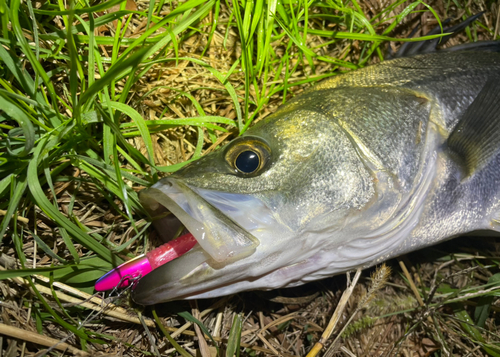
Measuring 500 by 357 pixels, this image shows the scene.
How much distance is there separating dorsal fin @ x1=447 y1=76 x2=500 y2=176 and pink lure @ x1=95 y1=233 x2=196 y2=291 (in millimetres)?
1340

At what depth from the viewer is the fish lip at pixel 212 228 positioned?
1.32 metres

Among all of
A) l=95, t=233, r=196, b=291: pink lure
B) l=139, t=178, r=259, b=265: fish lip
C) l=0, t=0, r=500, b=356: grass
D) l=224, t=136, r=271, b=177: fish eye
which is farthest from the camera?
l=0, t=0, r=500, b=356: grass

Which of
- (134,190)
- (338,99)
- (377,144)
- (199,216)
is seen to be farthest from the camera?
(134,190)

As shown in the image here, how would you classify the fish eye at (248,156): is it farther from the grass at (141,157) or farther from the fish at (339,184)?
the grass at (141,157)

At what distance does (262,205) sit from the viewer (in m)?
1.40

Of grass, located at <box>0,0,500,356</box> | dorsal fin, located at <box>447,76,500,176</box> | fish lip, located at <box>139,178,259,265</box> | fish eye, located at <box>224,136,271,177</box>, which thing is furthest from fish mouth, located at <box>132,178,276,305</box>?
dorsal fin, located at <box>447,76,500,176</box>

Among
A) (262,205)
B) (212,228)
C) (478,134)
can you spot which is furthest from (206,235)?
(478,134)

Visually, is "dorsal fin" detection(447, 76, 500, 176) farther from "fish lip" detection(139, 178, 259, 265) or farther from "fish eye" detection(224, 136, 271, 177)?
"fish lip" detection(139, 178, 259, 265)

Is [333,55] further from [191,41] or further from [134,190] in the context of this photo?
[134,190]

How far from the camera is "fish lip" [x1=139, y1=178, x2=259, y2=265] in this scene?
1.32 metres

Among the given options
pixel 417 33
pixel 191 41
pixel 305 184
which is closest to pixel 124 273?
pixel 305 184

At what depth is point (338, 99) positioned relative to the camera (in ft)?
5.49

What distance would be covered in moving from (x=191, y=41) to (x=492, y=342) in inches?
100

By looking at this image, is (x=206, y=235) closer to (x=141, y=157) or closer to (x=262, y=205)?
(x=262, y=205)
